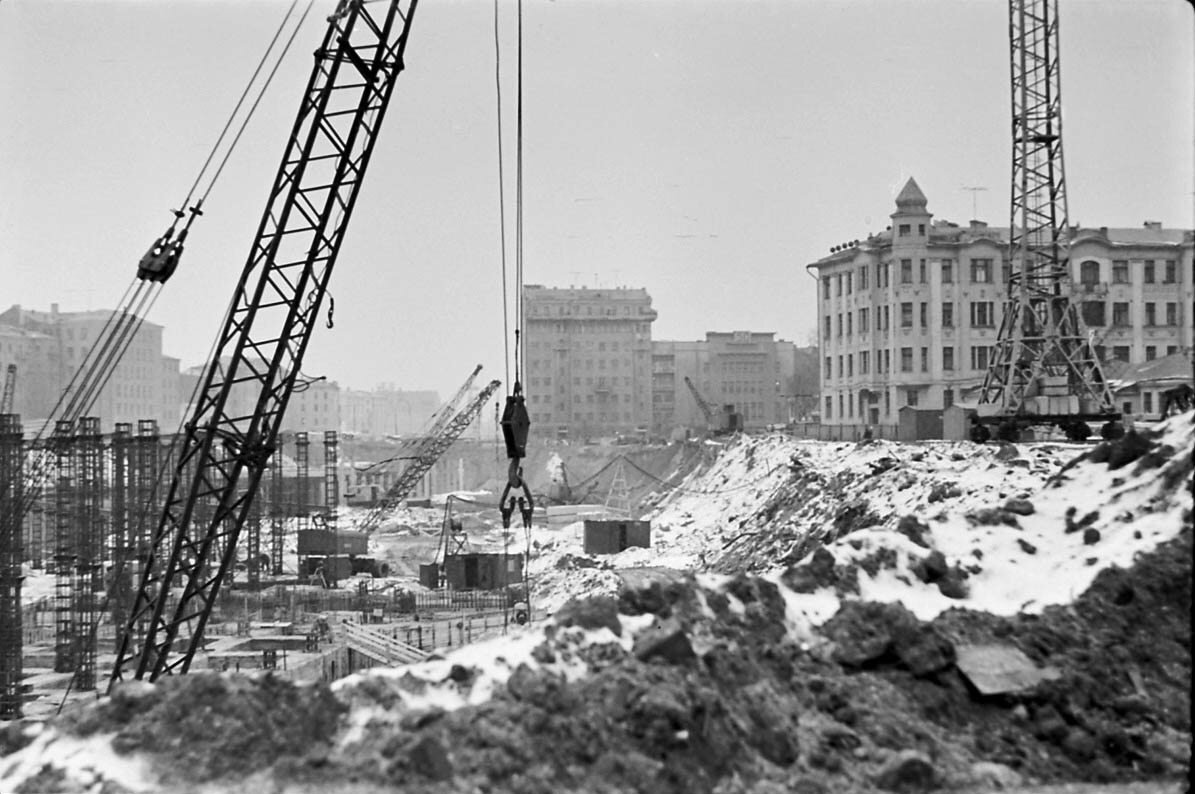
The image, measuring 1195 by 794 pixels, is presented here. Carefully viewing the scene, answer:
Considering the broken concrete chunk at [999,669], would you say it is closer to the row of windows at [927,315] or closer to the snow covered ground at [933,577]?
the snow covered ground at [933,577]

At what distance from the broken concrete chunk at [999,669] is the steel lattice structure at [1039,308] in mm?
23081

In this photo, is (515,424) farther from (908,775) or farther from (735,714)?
(908,775)

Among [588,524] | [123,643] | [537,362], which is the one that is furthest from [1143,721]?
[537,362]

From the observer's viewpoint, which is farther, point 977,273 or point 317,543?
point 977,273

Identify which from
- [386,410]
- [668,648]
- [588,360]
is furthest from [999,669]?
[386,410]

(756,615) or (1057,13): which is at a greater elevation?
(1057,13)

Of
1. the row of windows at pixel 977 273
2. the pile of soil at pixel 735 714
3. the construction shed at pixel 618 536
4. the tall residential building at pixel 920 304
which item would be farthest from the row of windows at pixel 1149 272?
the pile of soil at pixel 735 714

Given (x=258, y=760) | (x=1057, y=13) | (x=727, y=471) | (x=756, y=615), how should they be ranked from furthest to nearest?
(x=727, y=471), (x=1057, y=13), (x=756, y=615), (x=258, y=760)

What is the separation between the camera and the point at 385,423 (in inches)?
5782

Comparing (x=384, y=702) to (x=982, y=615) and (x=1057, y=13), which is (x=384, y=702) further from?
(x=1057, y=13)

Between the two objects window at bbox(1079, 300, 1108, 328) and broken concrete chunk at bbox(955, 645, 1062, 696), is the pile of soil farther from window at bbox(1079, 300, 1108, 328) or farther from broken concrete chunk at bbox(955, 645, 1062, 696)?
window at bbox(1079, 300, 1108, 328)

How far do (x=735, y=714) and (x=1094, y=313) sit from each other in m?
40.5

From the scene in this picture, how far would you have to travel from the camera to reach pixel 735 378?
98.2 m

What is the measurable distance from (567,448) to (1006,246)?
144ft
